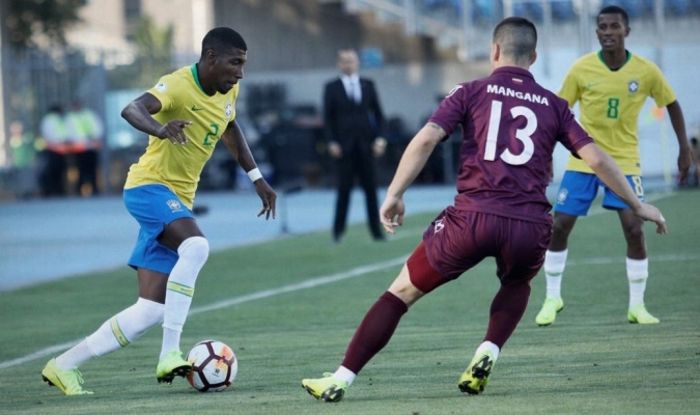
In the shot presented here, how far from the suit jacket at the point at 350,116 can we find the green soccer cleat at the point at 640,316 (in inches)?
370

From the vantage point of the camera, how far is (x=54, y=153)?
36156 millimetres

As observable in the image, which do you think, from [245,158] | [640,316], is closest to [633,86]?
[640,316]

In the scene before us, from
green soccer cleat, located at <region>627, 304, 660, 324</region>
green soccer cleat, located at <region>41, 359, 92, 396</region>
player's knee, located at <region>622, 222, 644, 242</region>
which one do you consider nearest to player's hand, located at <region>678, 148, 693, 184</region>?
player's knee, located at <region>622, 222, 644, 242</region>

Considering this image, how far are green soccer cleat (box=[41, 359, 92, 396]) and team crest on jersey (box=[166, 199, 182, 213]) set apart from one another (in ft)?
3.42

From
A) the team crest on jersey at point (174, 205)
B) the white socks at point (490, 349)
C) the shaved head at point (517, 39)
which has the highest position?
the shaved head at point (517, 39)

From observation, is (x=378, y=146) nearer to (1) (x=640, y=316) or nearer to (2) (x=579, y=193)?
(2) (x=579, y=193)

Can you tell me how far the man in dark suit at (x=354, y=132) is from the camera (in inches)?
778

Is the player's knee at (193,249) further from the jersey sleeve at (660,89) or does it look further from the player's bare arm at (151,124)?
the jersey sleeve at (660,89)

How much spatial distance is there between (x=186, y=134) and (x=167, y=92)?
298 millimetres

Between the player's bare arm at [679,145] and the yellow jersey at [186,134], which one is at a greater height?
the yellow jersey at [186,134]

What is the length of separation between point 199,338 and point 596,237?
887 cm

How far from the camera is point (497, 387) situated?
7883 mm

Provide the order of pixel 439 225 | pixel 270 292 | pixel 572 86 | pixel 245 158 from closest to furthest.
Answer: pixel 439 225
pixel 245 158
pixel 572 86
pixel 270 292

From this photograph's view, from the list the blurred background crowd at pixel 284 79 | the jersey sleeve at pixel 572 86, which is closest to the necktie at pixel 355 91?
the jersey sleeve at pixel 572 86
